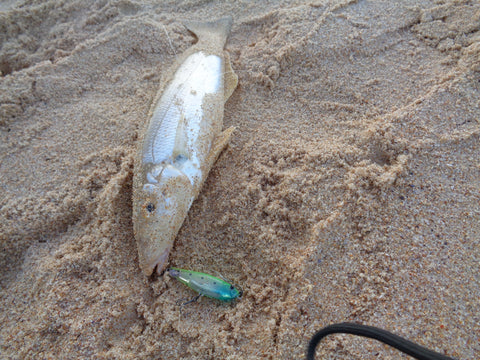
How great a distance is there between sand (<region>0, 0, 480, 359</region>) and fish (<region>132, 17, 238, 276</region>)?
0.16 metres

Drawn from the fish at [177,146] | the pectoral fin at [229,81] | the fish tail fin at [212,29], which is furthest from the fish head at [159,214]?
the fish tail fin at [212,29]

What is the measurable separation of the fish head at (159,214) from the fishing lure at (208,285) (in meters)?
0.26

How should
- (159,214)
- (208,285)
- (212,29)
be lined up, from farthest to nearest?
1. (212,29)
2. (159,214)
3. (208,285)

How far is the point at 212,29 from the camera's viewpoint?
429cm

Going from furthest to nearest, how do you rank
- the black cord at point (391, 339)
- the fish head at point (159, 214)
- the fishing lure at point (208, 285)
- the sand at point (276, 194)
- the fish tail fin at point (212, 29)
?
the fish tail fin at point (212, 29) < the fish head at point (159, 214) < the fishing lure at point (208, 285) < the sand at point (276, 194) < the black cord at point (391, 339)

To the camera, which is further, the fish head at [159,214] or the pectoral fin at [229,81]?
the pectoral fin at [229,81]

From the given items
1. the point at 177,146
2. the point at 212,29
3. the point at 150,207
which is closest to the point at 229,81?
the point at 212,29

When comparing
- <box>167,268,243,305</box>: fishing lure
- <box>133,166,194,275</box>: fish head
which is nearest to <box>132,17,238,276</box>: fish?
<box>133,166,194,275</box>: fish head

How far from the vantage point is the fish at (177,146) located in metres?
2.64

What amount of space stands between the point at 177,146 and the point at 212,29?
90.8 inches

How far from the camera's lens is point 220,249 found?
2.67 metres

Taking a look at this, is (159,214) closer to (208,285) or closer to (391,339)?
(208,285)

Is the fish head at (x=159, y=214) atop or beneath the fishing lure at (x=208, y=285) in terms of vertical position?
atop

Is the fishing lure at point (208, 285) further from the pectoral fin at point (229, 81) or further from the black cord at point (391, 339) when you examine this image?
the pectoral fin at point (229, 81)
